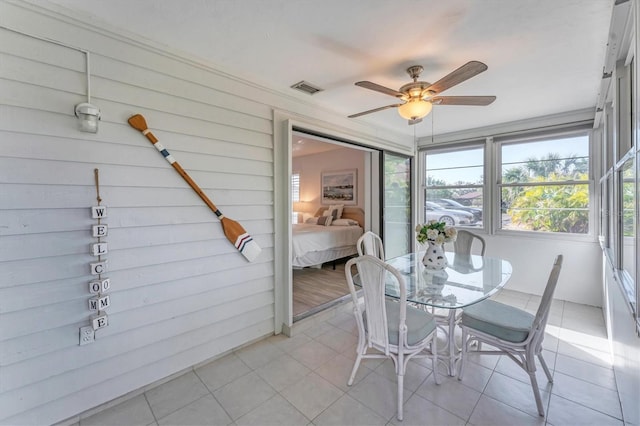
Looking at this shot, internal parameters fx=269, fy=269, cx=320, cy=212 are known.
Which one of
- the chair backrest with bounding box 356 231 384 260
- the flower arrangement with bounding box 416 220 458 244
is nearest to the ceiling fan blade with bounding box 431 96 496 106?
the flower arrangement with bounding box 416 220 458 244

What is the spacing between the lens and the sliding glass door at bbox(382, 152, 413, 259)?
420 cm

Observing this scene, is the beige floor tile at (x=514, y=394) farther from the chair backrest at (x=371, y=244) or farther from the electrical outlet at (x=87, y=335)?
the electrical outlet at (x=87, y=335)

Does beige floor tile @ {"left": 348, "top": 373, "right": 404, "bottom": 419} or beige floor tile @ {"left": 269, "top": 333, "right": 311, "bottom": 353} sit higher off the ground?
beige floor tile @ {"left": 269, "top": 333, "right": 311, "bottom": 353}

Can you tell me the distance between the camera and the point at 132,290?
1881 millimetres

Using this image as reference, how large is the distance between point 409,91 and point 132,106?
2056 millimetres

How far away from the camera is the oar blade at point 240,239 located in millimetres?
2320

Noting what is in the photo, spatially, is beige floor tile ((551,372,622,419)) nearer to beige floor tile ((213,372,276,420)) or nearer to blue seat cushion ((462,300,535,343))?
blue seat cushion ((462,300,535,343))

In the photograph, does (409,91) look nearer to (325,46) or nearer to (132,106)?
(325,46)

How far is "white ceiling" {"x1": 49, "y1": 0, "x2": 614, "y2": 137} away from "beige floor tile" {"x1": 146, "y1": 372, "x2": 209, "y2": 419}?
2.53m

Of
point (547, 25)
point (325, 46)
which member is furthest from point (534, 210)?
point (325, 46)

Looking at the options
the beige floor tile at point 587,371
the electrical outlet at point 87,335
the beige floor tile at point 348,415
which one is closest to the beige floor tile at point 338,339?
the beige floor tile at point 348,415

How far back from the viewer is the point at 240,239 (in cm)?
238

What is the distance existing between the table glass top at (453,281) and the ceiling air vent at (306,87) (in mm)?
1960

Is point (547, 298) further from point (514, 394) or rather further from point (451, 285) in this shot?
point (514, 394)
